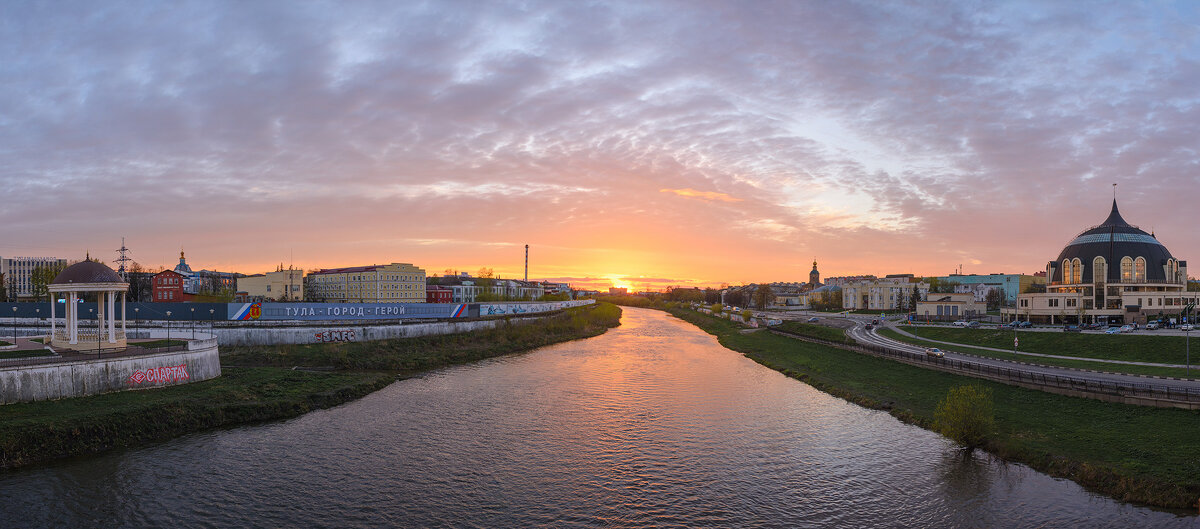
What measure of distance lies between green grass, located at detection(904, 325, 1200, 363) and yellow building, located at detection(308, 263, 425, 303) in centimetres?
10770

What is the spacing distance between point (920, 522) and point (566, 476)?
516 inches

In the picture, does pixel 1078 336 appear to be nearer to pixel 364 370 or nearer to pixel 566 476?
pixel 566 476

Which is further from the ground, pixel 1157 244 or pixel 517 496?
pixel 1157 244

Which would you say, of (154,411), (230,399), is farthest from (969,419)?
(154,411)

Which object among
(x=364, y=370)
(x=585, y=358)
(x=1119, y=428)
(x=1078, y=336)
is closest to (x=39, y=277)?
(x=364, y=370)

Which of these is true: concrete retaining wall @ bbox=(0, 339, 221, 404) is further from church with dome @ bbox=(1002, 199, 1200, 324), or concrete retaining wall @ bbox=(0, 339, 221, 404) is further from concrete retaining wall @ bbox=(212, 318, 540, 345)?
church with dome @ bbox=(1002, 199, 1200, 324)

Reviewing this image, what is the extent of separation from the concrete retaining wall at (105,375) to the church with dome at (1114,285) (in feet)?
313

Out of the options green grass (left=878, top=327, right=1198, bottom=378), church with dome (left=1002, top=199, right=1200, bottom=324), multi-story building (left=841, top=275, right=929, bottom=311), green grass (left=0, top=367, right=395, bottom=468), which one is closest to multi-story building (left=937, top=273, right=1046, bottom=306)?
multi-story building (left=841, top=275, right=929, bottom=311)

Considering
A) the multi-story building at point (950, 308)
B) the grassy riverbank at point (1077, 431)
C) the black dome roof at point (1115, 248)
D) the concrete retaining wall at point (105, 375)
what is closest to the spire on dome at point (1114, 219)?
the black dome roof at point (1115, 248)

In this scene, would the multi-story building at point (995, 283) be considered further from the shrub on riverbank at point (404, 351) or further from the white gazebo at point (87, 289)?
the white gazebo at point (87, 289)

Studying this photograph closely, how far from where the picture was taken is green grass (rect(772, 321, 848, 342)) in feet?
256

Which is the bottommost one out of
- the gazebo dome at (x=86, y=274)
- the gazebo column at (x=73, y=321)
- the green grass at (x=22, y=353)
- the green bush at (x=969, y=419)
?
the green bush at (x=969, y=419)

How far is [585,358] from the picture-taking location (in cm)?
6262

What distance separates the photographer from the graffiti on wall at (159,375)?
33.6 m
